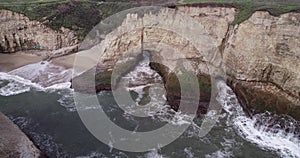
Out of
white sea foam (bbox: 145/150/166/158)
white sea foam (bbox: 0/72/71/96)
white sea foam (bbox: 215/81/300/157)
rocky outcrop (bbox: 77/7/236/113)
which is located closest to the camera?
white sea foam (bbox: 145/150/166/158)

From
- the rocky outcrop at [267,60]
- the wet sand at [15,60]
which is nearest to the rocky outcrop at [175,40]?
the rocky outcrop at [267,60]

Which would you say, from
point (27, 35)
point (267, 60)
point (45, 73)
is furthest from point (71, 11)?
point (267, 60)

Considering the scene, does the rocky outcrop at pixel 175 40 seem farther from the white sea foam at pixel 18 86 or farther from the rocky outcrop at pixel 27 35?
the rocky outcrop at pixel 27 35

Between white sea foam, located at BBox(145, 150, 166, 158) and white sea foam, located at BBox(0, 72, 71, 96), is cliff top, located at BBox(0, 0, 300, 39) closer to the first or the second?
white sea foam, located at BBox(0, 72, 71, 96)

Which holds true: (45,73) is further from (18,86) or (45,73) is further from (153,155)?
(153,155)

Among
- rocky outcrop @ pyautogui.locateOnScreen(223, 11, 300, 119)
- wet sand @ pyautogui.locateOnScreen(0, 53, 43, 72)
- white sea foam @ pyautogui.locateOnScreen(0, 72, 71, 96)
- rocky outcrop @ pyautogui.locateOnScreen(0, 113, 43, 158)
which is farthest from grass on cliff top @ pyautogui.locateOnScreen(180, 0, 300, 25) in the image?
wet sand @ pyautogui.locateOnScreen(0, 53, 43, 72)

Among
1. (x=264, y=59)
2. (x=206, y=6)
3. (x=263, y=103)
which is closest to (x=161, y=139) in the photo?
(x=263, y=103)

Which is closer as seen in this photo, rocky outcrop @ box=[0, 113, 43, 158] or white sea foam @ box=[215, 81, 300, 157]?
rocky outcrop @ box=[0, 113, 43, 158]
